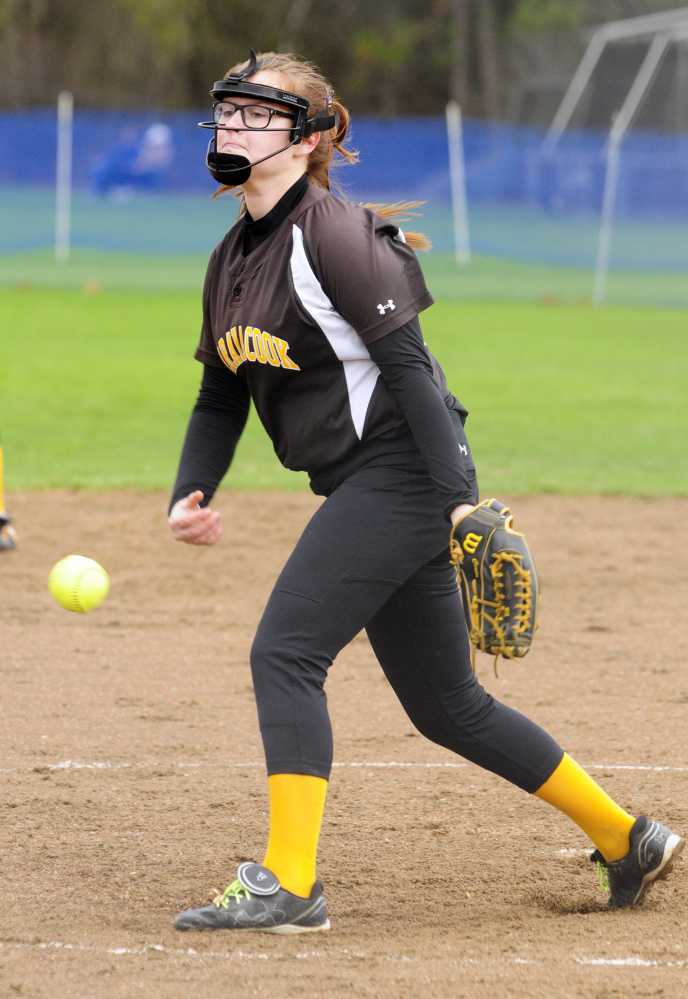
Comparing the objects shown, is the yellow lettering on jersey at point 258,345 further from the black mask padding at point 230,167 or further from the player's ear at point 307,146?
the player's ear at point 307,146

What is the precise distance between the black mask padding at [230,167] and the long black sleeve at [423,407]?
1.82 ft

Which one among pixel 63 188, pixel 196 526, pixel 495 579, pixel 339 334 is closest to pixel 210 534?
pixel 196 526

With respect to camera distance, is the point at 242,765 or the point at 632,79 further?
the point at 632,79

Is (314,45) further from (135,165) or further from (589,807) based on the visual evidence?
(589,807)

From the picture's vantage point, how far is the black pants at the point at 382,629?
9.61ft

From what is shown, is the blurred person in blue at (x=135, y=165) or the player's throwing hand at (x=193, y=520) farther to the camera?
the blurred person in blue at (x=135, y=165)

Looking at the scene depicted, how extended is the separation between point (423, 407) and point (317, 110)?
0.85 m

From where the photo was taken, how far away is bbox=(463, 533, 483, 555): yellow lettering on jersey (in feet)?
9.41

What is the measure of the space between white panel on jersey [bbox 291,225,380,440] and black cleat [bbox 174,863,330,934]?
1.13 meters

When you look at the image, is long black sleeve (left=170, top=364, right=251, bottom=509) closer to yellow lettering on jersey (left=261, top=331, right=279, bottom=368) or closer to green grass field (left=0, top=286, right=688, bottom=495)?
yellow lettering on jersey (left=261, top=331, right=279, bottom=368)

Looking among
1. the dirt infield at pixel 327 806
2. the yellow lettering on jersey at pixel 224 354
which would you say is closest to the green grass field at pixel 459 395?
the dirt infield at pixel 327 806

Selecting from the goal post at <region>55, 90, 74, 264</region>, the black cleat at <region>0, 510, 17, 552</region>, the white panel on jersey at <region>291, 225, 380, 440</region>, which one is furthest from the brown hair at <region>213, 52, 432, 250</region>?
the goal post at <region>55, 90, 74, 264</region>

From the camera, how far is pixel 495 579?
2.93 metres

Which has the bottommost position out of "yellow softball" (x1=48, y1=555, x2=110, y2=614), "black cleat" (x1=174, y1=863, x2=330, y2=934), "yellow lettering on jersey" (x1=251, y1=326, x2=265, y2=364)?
"black cleat" (x1=174, y1=863, x2=330, y2=934)
